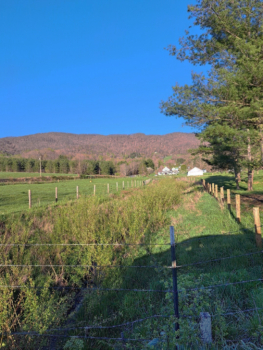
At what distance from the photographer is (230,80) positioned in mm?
7871

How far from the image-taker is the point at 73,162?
12825cm

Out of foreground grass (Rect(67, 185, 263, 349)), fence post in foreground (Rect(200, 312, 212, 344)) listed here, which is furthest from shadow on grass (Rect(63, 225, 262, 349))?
fence post in foreground (Rect(200, 312, 212, 344))

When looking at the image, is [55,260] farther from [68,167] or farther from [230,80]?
[68,167]

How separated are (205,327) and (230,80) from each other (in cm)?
778

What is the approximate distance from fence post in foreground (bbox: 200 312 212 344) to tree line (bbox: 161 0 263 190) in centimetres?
726

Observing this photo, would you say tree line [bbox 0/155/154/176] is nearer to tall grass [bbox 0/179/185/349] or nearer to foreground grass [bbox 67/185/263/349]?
tall grass [bbox 0/179/185/349]

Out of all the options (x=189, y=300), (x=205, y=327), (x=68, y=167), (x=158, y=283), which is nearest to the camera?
(x=205, y=327)

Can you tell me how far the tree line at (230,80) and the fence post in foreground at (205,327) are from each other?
23.8 feet

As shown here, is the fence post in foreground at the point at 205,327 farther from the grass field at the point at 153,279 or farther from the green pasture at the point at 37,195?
the green pasture at the point at 37,195

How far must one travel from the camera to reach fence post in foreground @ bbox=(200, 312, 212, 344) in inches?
82.9

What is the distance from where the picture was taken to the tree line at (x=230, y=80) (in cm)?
788

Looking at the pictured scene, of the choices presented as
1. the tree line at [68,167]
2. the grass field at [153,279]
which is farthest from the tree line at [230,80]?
the tree line at [68,167]

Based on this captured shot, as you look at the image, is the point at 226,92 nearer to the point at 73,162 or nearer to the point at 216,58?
the point at 216,58

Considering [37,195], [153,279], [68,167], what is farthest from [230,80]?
[68,167]
